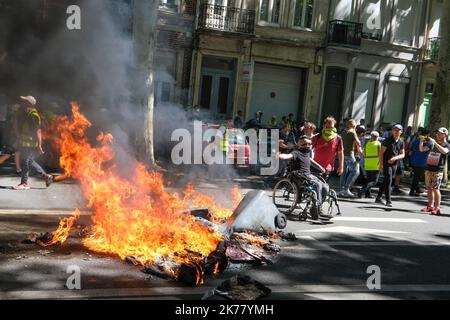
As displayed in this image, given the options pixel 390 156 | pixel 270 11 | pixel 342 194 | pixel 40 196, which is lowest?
pixel 40 196

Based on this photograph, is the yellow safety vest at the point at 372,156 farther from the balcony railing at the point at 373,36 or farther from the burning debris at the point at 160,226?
the balcony railing at the point at 373,36

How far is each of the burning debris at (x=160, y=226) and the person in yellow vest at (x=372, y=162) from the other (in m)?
5.21

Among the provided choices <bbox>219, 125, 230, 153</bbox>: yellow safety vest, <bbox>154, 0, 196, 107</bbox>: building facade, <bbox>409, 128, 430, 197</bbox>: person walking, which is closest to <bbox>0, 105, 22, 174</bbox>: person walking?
<bbox>219, 125, 230, 153</bbox>: yellow safety vest

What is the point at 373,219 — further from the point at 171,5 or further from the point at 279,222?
the point at 171,5

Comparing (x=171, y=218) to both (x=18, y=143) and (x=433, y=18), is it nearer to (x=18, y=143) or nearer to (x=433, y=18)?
(x=18, y=143)

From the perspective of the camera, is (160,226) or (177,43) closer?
(160,226)

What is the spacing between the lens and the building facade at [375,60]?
23.1 m

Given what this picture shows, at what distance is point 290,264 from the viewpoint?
19.3ft

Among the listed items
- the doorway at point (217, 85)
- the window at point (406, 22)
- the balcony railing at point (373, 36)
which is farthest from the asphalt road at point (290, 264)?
the window at point (406, 22)

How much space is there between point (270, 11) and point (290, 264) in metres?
18.3

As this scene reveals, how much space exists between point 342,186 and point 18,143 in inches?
300

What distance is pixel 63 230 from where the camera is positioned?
610cm

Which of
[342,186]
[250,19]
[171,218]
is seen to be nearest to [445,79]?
[342,186]

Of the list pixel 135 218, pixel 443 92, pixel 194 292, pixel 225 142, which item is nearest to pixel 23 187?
pixel 135 218
